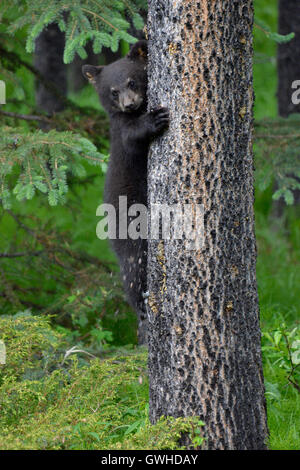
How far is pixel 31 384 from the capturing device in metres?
3.42

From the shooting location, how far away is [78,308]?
488 centimetres

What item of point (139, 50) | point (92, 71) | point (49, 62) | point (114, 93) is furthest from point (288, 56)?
point (114, 93)

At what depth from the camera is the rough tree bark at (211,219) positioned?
288 cm

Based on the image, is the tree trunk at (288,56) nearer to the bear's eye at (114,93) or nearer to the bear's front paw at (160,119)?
the bear's eye at (114,93)

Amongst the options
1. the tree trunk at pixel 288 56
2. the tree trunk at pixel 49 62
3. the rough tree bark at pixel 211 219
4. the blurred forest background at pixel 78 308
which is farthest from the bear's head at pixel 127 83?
the tree trunk at pixel 49 62

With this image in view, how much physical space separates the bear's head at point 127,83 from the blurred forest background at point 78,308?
1.22ft

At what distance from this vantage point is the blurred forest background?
326 cm

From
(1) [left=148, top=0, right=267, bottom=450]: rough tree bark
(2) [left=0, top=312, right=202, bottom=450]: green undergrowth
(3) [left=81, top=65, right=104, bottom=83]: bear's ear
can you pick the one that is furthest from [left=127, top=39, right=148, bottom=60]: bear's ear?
(2) [left=0, top=312, right=202, bottom=450]: green undergrowth

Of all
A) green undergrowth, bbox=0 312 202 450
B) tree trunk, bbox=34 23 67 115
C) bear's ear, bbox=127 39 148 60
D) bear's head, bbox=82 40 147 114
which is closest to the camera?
green undergrowth, bbox=0 312 202 450

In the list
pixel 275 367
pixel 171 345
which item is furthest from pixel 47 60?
pixel 171 345

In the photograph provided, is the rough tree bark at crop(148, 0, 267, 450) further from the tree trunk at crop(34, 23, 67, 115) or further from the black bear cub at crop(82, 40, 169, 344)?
the tree trunk at crop(34, 23, 67, 115)

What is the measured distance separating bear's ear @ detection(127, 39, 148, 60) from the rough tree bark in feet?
5.28

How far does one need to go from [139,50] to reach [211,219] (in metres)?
2.28

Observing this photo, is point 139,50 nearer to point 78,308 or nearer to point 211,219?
point 78,308
